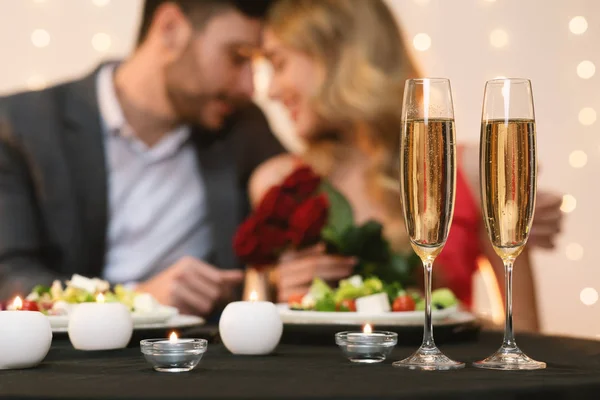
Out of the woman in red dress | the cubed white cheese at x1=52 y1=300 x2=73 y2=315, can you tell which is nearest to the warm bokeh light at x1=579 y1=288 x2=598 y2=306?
the woman in red dress

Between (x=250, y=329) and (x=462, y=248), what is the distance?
236 cm

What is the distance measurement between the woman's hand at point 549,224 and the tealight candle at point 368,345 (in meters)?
2.51

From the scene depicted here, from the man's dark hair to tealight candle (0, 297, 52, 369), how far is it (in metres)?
2.84

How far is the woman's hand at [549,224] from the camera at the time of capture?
11.8 feet

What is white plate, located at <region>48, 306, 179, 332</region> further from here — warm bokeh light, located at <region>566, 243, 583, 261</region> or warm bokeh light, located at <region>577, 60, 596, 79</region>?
warm bokeh light, located at <region>577, 60, 596, 79</region>

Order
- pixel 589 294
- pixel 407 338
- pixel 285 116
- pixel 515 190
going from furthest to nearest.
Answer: pixel 285 116
pixel 589 294
pixel 407 338
pixel 515 190

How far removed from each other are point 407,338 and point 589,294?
7.52 feet

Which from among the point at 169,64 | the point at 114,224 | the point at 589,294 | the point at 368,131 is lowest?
the point at 589,294

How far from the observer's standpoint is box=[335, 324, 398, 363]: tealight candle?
1203 millimetres

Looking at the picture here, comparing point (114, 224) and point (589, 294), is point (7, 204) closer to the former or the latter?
point (114, 224)

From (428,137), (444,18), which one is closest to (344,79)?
(444,18)

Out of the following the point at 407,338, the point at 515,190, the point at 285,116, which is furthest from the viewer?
the point at 285,116

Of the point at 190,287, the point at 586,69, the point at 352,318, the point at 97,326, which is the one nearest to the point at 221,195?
the point at 190,287

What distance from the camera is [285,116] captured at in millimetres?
3846
